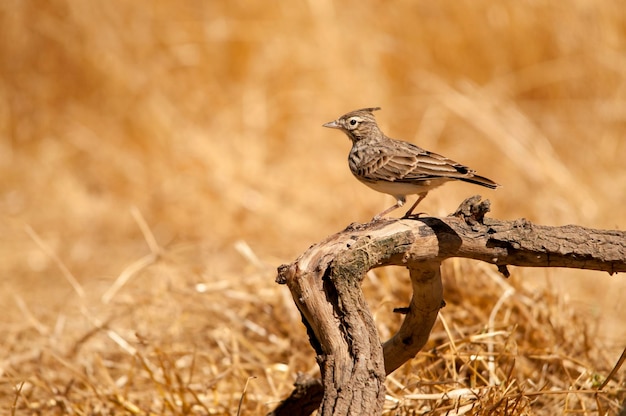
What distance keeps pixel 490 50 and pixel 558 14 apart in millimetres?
Result: 729

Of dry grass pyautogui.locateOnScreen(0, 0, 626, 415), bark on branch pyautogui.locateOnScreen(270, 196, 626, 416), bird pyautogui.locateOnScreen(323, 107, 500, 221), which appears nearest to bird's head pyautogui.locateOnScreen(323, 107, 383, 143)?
bird pyautogui.locateOnScreen(323, 107, 500, 221)

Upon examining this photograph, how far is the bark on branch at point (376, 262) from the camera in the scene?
9.25ft

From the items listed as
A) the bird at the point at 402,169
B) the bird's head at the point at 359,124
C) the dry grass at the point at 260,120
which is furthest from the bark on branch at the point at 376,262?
the dry grass at the point at 260,120

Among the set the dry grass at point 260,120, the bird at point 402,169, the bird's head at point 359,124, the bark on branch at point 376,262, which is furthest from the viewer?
the dry grass at point 260,120

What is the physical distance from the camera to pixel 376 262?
2938 millimetres

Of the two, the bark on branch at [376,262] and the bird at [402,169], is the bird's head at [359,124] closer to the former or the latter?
the bird at [402,169]

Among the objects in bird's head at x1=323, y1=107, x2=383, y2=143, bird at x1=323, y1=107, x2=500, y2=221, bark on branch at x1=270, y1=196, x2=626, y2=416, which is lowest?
bark on branch at x1=270, y1=196, x2=626, y2=416

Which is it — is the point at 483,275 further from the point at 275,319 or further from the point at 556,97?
the point at 556,97

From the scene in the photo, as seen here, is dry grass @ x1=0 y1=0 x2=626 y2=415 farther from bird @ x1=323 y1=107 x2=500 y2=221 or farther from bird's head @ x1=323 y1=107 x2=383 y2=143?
bird @ x1=323 y1=107 x2=500 y2=221

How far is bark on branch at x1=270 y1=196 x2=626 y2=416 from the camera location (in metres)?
2.82

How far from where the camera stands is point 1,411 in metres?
4.28

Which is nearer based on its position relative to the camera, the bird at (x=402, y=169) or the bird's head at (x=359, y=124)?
the bird at (x=402, y=169)

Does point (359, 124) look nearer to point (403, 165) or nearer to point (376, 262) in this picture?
point (403, 165)

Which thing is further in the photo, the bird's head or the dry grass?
the dry grass
